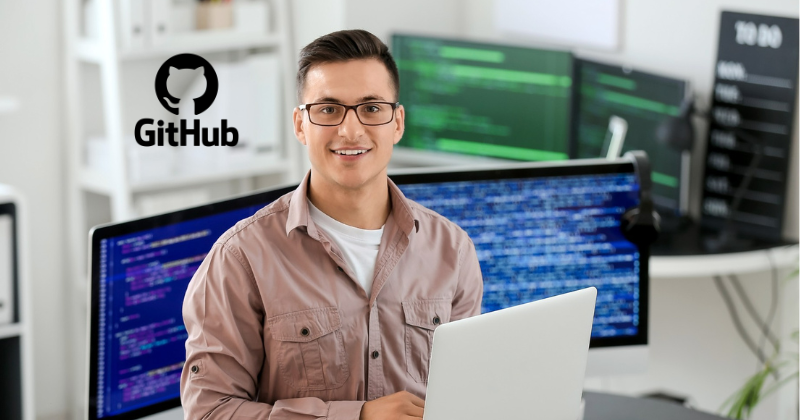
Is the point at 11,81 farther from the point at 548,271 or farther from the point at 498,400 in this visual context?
the point at 498,400

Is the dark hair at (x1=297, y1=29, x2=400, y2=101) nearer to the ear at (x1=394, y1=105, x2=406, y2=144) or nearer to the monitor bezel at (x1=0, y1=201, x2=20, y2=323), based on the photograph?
the ear at (x1=394, y1=105, x2=406, y2=144)

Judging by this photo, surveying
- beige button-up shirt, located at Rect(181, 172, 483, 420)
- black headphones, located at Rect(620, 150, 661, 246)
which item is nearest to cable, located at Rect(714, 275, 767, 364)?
black headphones, located at Rect(620, 150, 661, 246)

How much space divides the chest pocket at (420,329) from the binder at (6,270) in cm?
140

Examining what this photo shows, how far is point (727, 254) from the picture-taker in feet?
8.29

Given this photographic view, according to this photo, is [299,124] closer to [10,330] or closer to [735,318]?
[10,330]

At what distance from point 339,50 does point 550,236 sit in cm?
63

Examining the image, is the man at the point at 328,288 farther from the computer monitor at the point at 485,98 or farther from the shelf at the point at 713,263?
the computer monitor at the point at 485,98

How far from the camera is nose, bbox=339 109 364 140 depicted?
1.26 metres

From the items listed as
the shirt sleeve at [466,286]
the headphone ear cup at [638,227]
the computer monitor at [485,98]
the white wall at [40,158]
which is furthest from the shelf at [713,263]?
the white wall at [40,158]

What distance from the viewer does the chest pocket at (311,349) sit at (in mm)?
1271

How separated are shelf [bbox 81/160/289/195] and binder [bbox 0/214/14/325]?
0.58 meters

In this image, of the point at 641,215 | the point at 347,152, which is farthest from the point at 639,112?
the point at 347,152

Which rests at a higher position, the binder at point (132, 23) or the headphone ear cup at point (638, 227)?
the binder at point (132, 23)

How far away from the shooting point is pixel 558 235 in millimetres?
1739
